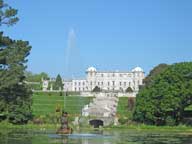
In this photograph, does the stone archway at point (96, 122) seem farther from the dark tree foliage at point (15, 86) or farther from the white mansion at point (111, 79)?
the white mansion at point (111, 79)

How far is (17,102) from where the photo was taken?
67.4m

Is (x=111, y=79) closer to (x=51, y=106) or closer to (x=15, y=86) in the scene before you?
(x=51, y=106)

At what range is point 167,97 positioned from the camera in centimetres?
6612

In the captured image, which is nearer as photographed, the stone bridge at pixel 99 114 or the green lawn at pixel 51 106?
the stone bridge at pixel 99 114

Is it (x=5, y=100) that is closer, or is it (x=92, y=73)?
(x=5, y=100)

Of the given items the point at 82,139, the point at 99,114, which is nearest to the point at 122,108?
the point at 99,114

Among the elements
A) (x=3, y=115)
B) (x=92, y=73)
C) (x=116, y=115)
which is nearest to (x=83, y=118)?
(x=116, y=115)

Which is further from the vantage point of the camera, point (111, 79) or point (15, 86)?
point (111, 79)

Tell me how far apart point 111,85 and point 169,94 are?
113m

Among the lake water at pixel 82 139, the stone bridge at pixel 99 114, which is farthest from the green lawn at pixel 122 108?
the lake water at pixel 82 139

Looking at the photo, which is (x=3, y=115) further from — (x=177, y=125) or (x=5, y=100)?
(x=177, y=125)

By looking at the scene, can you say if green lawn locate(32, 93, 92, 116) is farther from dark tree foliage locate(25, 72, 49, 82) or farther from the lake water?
dark tree foliage locate(25, 72, 49, 82)

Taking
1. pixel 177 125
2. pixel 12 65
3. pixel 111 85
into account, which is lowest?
pixel 177 125

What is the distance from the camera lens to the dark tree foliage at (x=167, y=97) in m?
65.8
